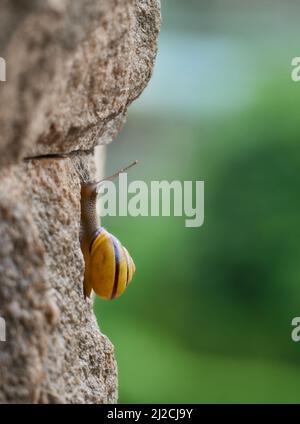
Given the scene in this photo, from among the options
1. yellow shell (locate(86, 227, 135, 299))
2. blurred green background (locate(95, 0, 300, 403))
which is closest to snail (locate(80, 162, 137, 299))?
yellow shell (locate(86, 227, 135, 299))

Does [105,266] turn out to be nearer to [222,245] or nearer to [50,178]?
[50,178]

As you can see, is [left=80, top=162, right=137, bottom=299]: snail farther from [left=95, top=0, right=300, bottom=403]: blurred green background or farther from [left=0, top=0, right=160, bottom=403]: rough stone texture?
[left=95, top=0, right=300, bottom=403]: blurred green background

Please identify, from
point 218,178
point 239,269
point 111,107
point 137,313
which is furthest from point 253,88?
point 111,107

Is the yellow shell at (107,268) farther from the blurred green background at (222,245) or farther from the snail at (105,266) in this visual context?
the blurred green background at (222,245)

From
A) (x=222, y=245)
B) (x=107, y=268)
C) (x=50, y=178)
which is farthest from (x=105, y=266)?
(x=222, y=245)

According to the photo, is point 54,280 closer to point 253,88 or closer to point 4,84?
point 4,84
